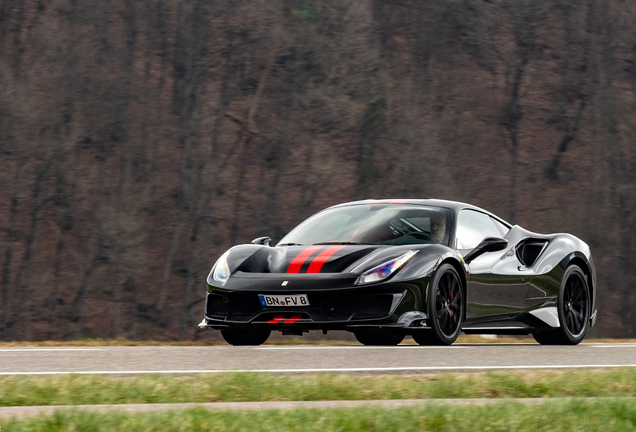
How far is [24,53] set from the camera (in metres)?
26.4

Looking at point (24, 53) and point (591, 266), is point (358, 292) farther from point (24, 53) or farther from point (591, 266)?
point (24, 53)

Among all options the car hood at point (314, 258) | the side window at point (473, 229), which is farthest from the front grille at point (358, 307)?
the side window at point (473, 229)

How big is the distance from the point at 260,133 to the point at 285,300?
18.4m

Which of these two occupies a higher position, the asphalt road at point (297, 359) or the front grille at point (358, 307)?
the front grille at point (358, 307)

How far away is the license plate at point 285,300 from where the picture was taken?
308 inches

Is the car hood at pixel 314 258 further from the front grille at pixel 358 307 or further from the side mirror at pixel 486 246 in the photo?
the side mirror at pixel 486 246

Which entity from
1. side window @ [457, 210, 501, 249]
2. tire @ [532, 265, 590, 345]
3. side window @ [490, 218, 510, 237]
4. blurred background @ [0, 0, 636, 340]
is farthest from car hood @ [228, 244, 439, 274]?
blurred background @ [0, 0, 636, 340]

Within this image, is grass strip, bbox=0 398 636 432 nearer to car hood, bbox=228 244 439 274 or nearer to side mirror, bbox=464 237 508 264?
car hood, bbox=228 244 439 274

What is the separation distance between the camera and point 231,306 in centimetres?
809

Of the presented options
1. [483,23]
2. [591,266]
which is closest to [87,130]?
[483,23]

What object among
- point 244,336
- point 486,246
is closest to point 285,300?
point 244,336

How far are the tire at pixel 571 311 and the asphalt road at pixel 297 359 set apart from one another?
53.5 inches

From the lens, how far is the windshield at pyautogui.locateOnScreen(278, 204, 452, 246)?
8.76 meters

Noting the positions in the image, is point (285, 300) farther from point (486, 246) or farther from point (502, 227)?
point (502, 227)
